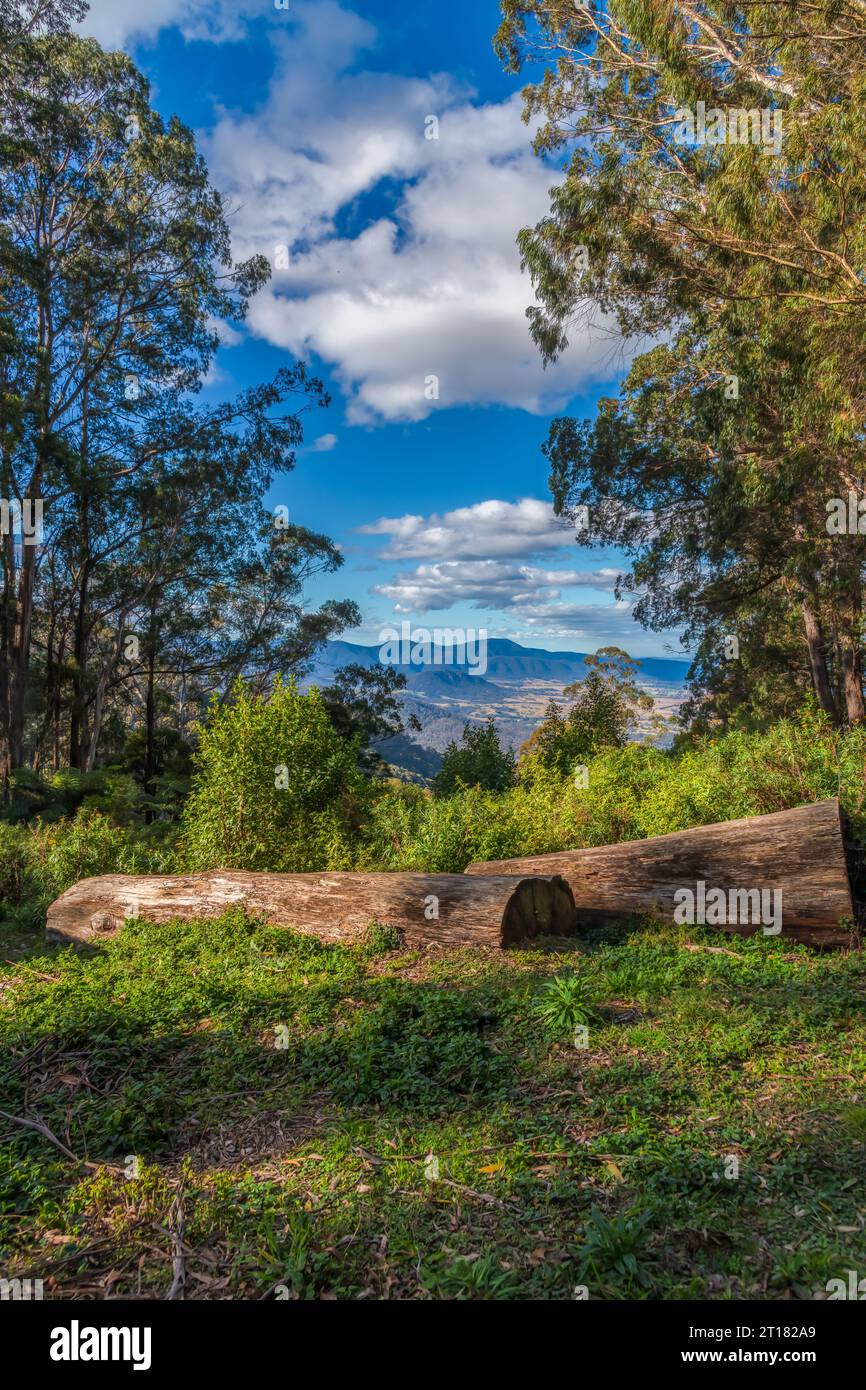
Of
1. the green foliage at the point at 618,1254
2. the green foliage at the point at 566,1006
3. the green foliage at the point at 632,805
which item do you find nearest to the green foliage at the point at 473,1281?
the green foliage at the point at 618,1254

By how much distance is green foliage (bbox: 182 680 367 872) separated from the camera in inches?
338

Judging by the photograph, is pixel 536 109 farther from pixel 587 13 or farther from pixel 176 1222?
pixel 176 1222

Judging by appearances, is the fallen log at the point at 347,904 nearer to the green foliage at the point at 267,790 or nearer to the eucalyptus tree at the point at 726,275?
the green foliage at the point at 267,790

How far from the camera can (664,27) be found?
9742 millimetres

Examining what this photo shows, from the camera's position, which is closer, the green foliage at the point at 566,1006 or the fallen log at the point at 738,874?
the green foliage at the point at 566,1006

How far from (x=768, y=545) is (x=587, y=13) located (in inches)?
427

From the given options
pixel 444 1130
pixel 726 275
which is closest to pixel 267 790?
pixel 444 1130

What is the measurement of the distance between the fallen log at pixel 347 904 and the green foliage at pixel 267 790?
3.62 ft

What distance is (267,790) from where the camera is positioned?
863 cm

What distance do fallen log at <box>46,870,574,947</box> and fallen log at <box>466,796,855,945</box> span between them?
1.73 ft

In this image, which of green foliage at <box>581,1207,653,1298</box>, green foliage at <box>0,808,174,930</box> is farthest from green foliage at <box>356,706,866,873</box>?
green foliage at <box>581,1207,653,1298</box>

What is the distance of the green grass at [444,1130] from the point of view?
8.64 feet

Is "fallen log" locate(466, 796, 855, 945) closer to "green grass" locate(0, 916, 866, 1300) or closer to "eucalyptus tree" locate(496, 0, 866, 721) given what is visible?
"green grass" locate(0, 916, 866, 1300)
